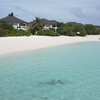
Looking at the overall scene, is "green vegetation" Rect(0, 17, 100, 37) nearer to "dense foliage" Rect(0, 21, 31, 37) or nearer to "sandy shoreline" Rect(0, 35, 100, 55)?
"dense foliage" Rect(0, 21, 31, 37)

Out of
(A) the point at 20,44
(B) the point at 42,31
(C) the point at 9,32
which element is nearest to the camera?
(A) the point at 20,44

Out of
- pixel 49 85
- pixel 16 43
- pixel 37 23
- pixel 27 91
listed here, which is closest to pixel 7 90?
pixel 27 91

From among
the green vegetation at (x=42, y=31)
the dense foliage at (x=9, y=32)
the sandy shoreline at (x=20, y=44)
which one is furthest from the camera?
the green vegetation at (x=42, y=31)

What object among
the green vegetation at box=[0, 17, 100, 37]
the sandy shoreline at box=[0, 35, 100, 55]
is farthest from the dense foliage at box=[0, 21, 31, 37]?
the sandy shoreline at box=[0, 35, 100, 55]

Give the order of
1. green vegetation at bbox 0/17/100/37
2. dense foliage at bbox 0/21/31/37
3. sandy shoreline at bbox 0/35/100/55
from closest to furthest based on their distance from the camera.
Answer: sandy shoreline at bbox 0/35/100/55, dense foliage at bbox 0/21/31/37, green vegetation at bbox 0/17/100/37

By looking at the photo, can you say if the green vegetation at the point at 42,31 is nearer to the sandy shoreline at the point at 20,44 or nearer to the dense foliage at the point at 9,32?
the dense foliage at the point at 9,32

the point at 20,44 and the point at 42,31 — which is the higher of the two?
the point at 42,31

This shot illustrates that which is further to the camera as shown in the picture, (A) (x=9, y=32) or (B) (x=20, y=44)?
(A) (x=9, y=32)

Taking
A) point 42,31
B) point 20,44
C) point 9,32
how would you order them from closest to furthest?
point 20,44
point 9,32
point 42,31

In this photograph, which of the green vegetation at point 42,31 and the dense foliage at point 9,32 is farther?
the green vegetation at point 42,31

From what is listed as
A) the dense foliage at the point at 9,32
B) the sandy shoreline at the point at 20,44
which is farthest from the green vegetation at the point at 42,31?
the sandy shoreline at the point at 20,44

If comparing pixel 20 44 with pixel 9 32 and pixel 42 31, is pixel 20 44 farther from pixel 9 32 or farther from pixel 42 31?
pixel 42 31

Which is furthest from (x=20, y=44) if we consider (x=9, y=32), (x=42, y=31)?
(x=42, y=31)

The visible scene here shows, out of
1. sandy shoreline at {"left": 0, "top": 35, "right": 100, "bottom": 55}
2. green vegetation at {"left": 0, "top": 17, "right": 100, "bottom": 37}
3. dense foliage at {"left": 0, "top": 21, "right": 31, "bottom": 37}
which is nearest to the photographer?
sandy shoreline at {"left": 0, "top": 35, "right": 100, "bottom": 55}
